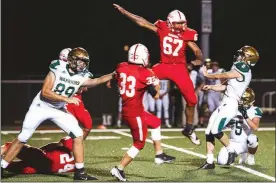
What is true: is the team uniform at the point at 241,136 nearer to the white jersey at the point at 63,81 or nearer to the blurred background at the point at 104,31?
the white jersey at the point at 63,81

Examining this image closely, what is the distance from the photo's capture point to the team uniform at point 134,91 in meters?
9.12

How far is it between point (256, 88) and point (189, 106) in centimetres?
1319

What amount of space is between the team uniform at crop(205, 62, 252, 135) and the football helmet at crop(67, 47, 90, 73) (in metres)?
2.24

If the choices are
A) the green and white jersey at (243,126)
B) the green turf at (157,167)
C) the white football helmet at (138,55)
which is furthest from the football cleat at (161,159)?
the white football helmet at (138,55)

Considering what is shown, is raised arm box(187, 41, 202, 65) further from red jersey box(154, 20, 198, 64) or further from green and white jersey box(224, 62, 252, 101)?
green and white jersey box(224, 62, 252, 101)

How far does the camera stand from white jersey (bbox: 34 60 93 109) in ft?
30.0

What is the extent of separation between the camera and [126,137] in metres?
15.6

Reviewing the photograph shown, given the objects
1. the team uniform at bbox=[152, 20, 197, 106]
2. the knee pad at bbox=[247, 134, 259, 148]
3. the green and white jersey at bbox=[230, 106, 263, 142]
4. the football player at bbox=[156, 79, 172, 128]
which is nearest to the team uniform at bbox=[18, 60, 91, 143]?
the team uniform at bbox=[152, 20, 197, 106]

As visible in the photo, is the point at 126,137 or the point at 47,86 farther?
the point at 126,137

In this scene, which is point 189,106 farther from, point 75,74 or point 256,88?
point 256,88

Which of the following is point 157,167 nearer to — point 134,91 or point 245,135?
point 245,135

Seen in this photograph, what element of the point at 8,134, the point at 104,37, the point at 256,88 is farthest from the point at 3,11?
the point at 8,134

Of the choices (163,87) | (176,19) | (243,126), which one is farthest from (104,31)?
(176,19)

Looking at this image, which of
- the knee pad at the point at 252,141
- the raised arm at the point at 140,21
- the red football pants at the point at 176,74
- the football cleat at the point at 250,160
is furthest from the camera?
the football cleat at the point at 250,160
